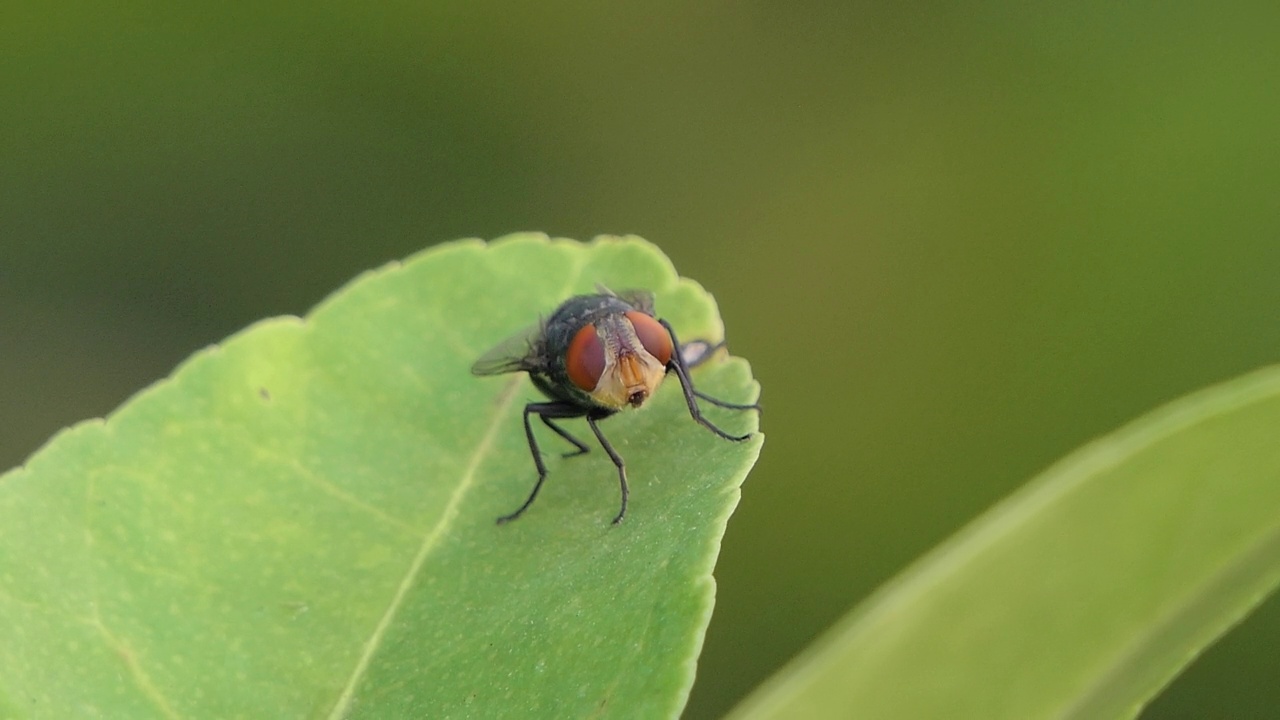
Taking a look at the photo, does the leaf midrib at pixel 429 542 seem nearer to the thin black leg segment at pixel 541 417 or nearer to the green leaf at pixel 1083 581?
the thin black leg segment at pixel 541 417

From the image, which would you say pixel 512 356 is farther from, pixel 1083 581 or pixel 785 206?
pixel 785 206

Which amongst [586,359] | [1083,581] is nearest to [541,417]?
[586,359]

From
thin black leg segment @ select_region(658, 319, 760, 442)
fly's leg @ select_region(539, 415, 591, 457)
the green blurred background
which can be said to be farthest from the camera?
the green blurred background

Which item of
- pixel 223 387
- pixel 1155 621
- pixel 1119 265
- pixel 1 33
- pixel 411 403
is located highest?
pixel 1 33

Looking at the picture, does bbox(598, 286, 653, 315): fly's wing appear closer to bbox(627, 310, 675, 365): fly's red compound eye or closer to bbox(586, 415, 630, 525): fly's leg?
bbox(627, 310, 675, 365): fly's red compound eye

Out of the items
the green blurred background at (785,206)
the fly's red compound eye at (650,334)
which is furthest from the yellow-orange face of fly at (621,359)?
the green blurred background at (785,206)

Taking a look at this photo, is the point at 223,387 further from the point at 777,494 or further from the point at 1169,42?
the point at 1169,42

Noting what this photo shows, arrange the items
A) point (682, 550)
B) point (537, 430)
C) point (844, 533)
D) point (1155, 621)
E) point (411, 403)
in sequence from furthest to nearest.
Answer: point (844, 533) → point (537, 430) → point (411, 403) → point (1155, 621) → point (682, 550)

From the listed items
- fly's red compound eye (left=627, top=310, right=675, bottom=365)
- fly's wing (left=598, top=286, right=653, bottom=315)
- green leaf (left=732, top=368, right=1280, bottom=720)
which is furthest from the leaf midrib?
green leaf (left=732, top=368, right=1280, bottom=720)

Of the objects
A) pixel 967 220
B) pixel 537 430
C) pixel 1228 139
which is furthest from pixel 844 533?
pixel 537 430

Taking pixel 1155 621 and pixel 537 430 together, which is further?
pixel 537 430
